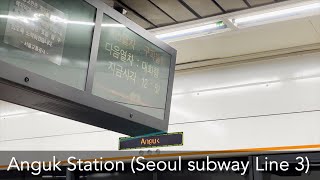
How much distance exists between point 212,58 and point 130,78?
186cm

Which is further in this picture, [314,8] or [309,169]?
[309,169]

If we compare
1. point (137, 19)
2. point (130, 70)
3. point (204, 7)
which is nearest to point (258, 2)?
point (204, 7)

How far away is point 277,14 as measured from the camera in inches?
132

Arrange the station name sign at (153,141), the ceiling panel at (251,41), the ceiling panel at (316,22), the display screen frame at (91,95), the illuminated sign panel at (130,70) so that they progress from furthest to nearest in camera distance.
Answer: the station name sign at (153,141) < the ceiling panel at (251,41) < the ceiling panel at (316,22) < the illuminated sign panel at (130,70) < the display screen frame at (91,95)

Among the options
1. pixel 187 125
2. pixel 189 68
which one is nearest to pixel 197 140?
pixel 187 125

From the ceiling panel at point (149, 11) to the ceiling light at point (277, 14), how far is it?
520mm

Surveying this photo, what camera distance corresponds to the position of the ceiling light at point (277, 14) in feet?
10.5

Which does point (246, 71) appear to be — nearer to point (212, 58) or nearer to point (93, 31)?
point (212, 58)

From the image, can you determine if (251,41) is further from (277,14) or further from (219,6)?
(219,6)

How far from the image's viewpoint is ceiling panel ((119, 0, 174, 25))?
2949 millimetres

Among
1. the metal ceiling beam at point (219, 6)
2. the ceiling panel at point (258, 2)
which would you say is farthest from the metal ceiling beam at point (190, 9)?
the ceiling panel at point (258, 2)

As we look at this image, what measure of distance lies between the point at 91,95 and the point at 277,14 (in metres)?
1.68

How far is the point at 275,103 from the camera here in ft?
13.8

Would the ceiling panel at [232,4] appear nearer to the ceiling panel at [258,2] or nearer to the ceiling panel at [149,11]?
the ceiling panel at [258,2]
